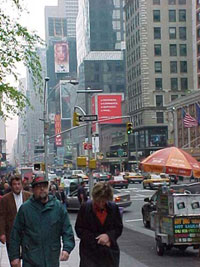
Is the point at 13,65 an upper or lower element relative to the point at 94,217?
upper

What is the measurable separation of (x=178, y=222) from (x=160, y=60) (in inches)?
3343

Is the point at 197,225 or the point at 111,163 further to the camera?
the point at 111,163

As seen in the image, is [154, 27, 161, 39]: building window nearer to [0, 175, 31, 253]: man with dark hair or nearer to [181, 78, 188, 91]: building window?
[181, 78, 188, 91]: building window

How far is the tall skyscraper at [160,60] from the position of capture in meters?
95.8

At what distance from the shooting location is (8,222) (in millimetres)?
8586

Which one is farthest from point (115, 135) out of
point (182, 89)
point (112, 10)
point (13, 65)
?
point (13, 65)

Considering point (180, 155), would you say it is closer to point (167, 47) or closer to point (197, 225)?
point (197, 225)

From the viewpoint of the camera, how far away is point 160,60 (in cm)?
9644

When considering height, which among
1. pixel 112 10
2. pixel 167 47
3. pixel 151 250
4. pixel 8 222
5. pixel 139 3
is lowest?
pixel 151 250

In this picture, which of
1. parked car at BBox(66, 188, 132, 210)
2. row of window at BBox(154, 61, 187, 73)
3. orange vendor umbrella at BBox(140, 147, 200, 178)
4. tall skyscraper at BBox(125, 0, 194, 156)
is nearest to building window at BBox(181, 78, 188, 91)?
tall skyscraper at BBox(125, 0, 194, 156)

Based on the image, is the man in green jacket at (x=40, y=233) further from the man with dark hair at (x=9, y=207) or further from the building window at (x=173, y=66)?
the building window at (x=173, y=66)

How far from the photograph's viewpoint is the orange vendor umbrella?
14992 millimetres

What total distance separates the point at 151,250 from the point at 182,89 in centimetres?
8402

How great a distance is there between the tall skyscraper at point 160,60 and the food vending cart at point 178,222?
268 feet
